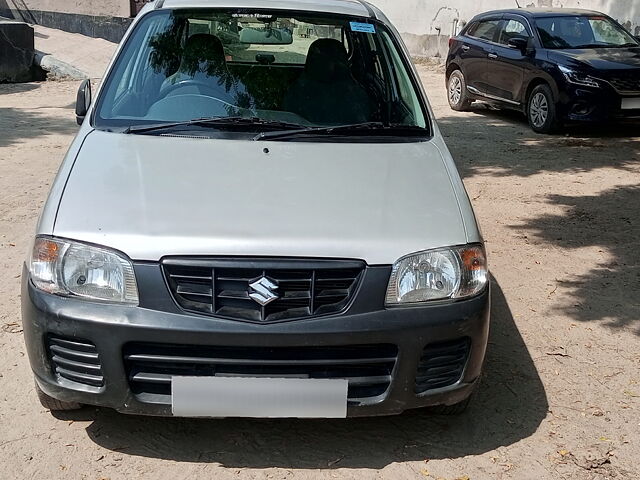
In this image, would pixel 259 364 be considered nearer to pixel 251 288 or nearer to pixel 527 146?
pixel 251 288

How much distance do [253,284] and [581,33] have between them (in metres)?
9.54

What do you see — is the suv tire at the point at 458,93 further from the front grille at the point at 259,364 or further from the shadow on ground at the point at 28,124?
the front grille at the point at 259,364

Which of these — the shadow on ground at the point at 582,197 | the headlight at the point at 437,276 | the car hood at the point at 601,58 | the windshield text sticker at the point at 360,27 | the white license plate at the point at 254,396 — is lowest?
the shadow on ground at the point at 582,197

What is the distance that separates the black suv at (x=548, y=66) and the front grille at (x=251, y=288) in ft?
26.4

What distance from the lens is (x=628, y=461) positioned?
3398 mm

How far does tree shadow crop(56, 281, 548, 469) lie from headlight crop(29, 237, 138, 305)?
73cm

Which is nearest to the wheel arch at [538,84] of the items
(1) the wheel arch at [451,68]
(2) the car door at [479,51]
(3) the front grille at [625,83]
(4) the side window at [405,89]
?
(3) the front grille at [625,83]

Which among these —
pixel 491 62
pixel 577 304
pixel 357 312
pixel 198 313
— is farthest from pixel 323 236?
pixel 491 62

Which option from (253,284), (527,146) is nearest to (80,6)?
(527,146)

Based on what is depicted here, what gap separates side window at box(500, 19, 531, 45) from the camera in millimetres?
11414

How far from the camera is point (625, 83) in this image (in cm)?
998

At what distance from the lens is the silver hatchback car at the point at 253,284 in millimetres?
2924

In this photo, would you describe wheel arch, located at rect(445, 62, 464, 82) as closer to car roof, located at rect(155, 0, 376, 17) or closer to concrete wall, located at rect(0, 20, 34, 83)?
concrete wall, located at rect(0, 20, 34, 83)

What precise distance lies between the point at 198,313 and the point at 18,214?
A: 13.1ft
